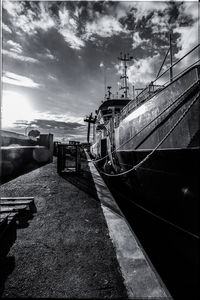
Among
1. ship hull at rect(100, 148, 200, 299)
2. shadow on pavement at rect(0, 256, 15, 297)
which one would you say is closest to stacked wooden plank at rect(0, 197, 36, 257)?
shadow on pavement at rect(0, 256, 15, 297)

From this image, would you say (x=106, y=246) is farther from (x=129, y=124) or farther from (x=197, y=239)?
(x=129, y=124)

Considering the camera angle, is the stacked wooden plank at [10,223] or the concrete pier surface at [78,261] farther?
the stacked wooden plank at [10,223]

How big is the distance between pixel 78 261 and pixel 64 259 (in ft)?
0.73

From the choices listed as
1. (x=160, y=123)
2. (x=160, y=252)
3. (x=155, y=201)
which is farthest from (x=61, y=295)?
(x=160, y=123)

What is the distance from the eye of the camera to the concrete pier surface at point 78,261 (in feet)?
6.41

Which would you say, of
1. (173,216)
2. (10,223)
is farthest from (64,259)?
(173,216)

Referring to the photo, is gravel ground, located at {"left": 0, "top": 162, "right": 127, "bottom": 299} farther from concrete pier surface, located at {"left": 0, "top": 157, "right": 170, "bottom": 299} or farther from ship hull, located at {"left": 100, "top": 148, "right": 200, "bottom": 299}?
ship hull, located at {"left": 100, "top": 148, "right": 200, "bottom": 299}

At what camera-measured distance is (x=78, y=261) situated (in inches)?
96.3

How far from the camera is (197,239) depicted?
281 cm

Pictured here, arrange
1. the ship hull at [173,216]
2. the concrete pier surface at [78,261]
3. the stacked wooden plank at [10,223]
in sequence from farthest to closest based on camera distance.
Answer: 1. the ship hull at [173,216]
2. the stacked wooden plank at [10,223]
3. the concrete pier surface at [78,261]

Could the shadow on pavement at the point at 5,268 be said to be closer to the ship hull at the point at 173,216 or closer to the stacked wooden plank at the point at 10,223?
the stacked wooden plank at the point at 10,223

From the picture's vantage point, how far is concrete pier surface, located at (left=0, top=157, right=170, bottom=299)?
1955 mm

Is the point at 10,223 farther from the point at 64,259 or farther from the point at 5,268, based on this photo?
the point at 64,259

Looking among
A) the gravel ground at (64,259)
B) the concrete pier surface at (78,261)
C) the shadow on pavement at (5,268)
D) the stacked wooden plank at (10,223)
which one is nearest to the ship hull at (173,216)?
the concrete pier surface at (78,261)
